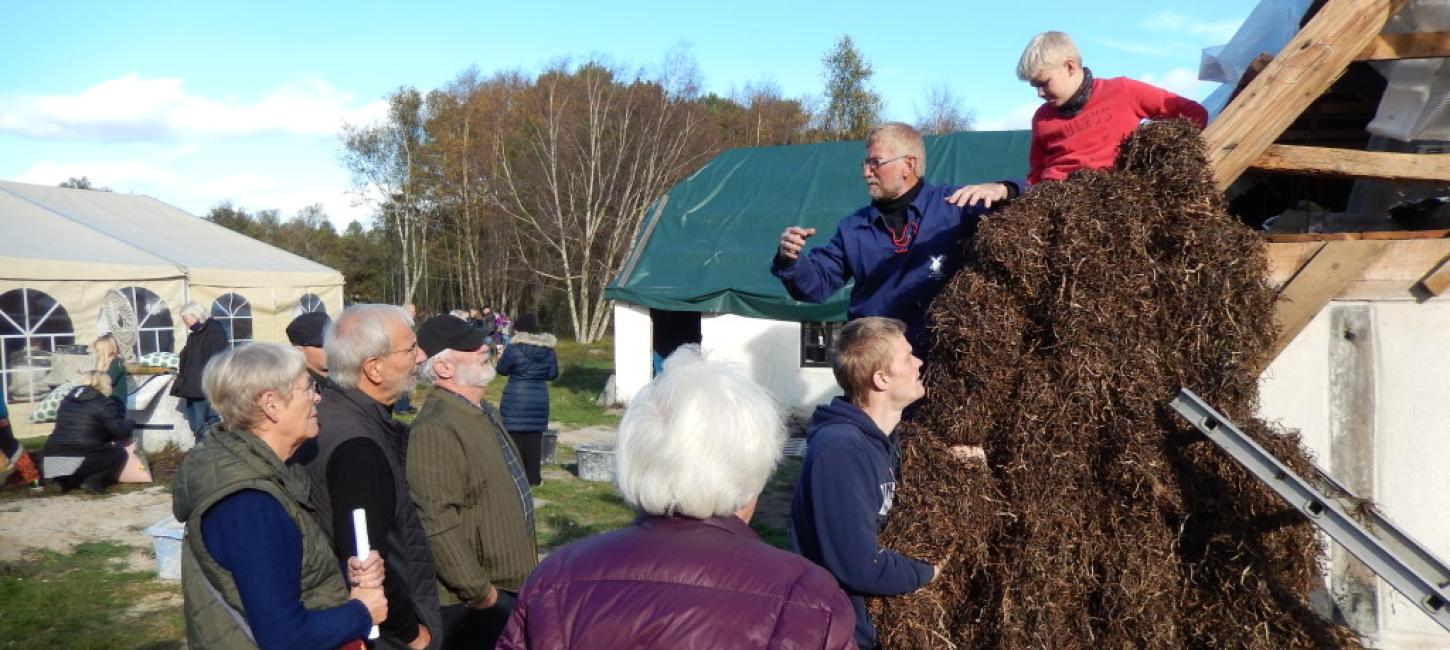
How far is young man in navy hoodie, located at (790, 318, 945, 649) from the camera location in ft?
8.79

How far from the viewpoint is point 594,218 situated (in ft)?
119

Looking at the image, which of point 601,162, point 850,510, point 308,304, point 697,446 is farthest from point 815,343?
point 601,162

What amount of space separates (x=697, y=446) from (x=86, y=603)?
6533 mm

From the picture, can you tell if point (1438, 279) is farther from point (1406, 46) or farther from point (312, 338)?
point (312, 338)

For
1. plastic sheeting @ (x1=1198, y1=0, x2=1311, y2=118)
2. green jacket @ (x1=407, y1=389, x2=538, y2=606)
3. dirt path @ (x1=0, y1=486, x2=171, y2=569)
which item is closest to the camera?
green jacket @ (x1=407, y1=389, x2=538, y2=606)

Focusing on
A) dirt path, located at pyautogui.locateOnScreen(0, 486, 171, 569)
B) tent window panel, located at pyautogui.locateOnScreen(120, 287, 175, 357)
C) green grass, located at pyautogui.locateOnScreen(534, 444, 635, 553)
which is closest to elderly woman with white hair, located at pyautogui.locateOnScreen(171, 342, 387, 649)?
green grass, located at pyautogui.locateOnScreen(534, 444, 635, 553)

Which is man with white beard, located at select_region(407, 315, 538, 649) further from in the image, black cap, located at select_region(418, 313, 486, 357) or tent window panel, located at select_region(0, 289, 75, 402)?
tent window panel, located at select_region(0, 289, 75, 402)

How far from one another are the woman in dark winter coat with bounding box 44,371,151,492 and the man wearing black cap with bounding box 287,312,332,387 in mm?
6450

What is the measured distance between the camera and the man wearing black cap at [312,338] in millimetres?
5074

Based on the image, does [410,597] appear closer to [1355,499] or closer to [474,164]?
[1355,499]

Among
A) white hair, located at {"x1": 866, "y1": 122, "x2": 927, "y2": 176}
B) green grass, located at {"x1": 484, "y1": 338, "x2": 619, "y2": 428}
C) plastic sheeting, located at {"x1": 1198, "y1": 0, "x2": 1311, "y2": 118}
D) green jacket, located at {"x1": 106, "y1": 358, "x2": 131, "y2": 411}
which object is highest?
plastic sheeting, located at {"x1": 1198, "y1": 0, "x2": 1311, "y2": 118}

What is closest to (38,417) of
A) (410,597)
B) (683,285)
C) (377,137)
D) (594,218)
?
(683,285)

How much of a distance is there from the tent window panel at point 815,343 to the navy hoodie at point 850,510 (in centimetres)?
1241

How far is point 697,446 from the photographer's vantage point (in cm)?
200
